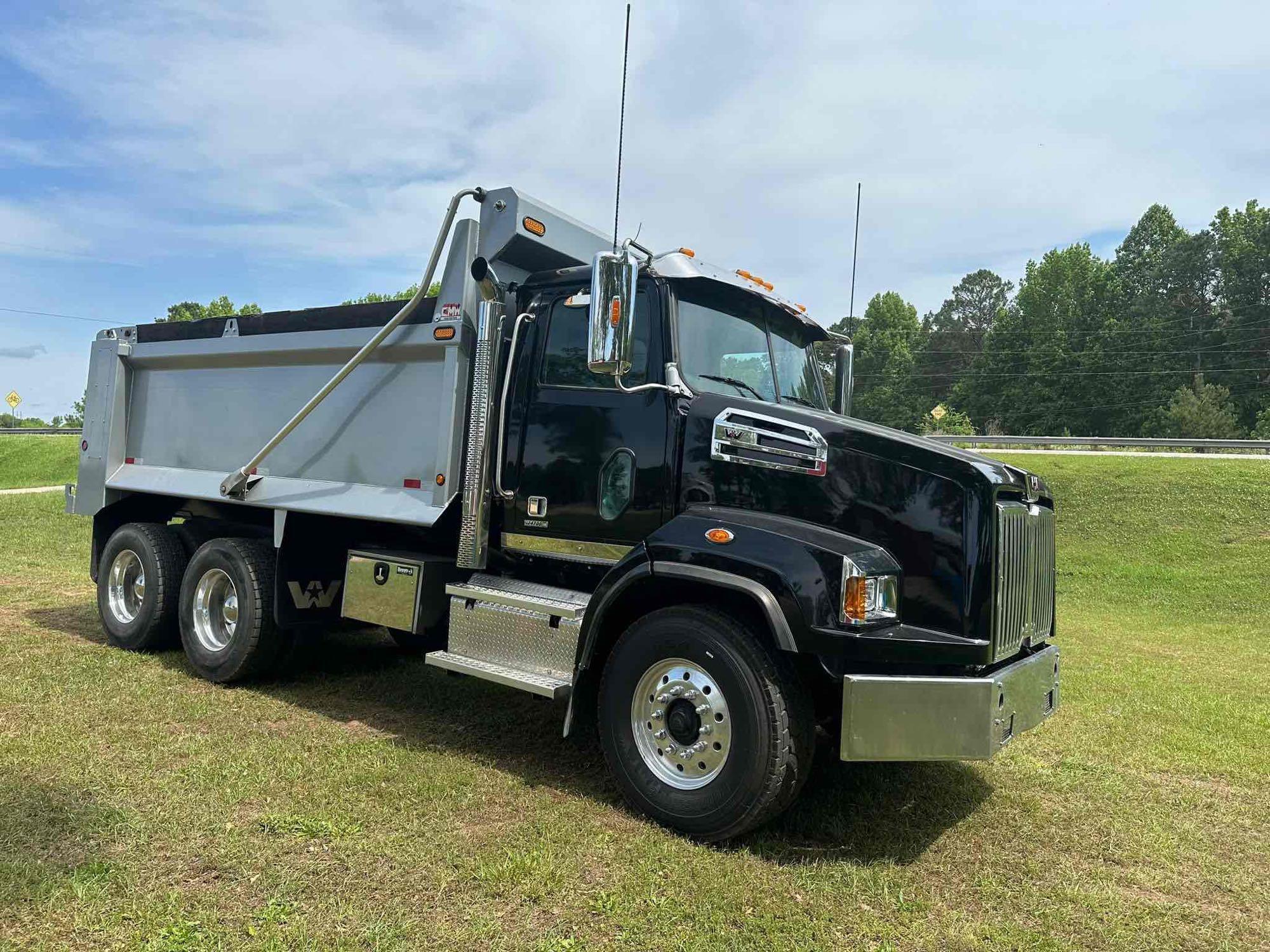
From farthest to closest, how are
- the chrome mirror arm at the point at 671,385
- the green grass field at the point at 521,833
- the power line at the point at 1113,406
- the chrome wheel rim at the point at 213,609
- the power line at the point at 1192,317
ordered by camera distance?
1. the power line at the point at 1192,317
2. the power line at the point at 1113,406
3. the chrome wheel rim at the point at 213,609
4. the chrome mirror arm at the point at 671,385
5. the green grass field at the point at 521,833

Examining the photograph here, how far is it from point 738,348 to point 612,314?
1073 mm

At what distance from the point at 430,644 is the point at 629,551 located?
3691 millimetres

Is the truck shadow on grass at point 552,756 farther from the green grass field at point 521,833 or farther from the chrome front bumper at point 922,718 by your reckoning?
the chrome front bumper at point 922,718

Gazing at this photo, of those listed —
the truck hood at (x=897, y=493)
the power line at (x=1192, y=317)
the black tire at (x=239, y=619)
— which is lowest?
the black tire at (x=239, y=619)

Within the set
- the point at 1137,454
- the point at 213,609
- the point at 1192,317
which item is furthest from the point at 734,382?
the point at 1192,317

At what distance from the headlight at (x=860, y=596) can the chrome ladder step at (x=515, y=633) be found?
144cm

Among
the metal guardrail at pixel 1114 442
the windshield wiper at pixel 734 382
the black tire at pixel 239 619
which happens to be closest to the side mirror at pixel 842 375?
the windshield wiper at pixel 734 382

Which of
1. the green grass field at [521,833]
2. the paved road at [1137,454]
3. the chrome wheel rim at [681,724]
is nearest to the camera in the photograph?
the green grass field at [521,833]

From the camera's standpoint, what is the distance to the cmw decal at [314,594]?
6488mm

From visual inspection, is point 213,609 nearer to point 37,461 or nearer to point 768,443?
point 768,443

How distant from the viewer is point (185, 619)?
22.4 ft

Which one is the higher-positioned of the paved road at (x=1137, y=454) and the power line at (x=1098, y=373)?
the power line at (x=1098, y=373)

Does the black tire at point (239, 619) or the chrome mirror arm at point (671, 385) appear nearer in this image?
the chrome mirror arm at point (671, 385)

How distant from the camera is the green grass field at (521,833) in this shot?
331 centimetres
